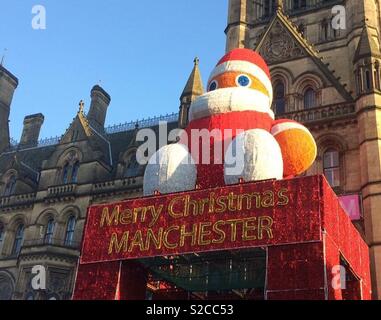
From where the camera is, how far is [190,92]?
27.1 meters

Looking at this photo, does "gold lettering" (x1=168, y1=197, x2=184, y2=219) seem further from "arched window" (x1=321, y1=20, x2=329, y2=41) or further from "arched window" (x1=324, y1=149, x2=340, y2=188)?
"arched window" (x1=321, y1=20, x2=329, y2=41)

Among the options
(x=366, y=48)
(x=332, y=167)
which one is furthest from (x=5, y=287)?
(x=366, y=48)

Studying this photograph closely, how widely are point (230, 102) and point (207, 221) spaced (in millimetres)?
3231

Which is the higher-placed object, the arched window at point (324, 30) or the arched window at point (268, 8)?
the arched window at point (268, 8)

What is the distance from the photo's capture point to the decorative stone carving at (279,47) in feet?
83.8

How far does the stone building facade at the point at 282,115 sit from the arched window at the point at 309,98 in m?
0.04

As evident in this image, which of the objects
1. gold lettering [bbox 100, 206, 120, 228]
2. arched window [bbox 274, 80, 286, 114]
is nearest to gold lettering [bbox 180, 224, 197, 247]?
gold lettering [bbox 100, 206, 120, 228]

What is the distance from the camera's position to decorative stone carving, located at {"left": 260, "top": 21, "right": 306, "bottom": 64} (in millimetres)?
25531

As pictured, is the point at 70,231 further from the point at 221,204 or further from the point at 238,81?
the point at 221,204

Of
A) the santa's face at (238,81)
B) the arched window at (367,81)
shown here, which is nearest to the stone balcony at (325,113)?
the arched window at (367,81)

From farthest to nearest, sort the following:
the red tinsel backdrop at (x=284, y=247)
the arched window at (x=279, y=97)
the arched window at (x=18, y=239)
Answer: the arched window at (x=18, y=239) → the arched window at (x=279, y=97) → the red tinsel backdrop at (x=284, y=247)

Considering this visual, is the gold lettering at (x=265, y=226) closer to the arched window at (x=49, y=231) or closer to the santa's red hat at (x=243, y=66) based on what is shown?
the santa's red hat at (x=243, y=66)

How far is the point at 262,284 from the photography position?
48.1ft
